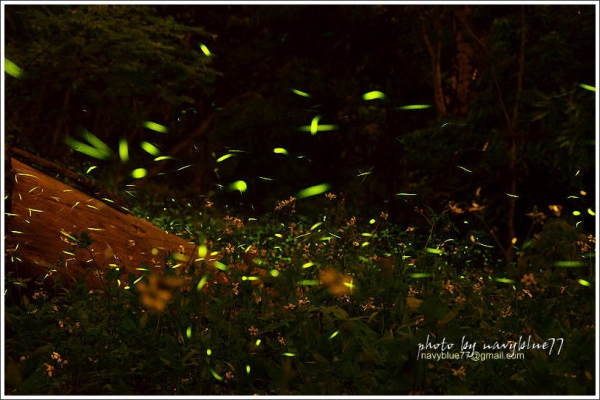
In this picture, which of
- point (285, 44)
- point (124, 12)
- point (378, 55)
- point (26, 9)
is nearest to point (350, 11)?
point (378, 55)

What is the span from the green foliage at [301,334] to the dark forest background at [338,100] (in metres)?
0.75

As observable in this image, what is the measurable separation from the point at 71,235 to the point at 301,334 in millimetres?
2228

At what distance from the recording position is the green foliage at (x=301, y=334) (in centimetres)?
372

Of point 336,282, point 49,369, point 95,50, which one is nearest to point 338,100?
point 95,50

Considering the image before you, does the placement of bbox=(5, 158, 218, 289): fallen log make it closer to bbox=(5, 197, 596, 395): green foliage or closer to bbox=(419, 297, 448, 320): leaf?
bbox=(5, 197, 596, 395): green foliage

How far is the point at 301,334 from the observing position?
162 inches

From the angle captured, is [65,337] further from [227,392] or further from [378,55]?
Answer: [378,55]

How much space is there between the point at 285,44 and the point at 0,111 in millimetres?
16483

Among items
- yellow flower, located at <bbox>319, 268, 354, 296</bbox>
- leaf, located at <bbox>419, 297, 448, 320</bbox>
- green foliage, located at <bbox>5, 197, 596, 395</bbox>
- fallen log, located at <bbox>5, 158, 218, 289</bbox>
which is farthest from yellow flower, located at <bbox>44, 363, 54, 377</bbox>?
leaf, located at <bbox>419, 297, 448, 320</bbox>

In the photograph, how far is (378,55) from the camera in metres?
17.1

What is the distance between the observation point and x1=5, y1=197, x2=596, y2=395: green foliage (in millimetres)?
3723

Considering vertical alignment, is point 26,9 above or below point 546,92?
above

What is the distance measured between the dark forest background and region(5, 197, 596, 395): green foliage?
2.47ft

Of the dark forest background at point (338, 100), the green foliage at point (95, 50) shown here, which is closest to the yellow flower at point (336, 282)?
the dark forest background at point (338, 100)
